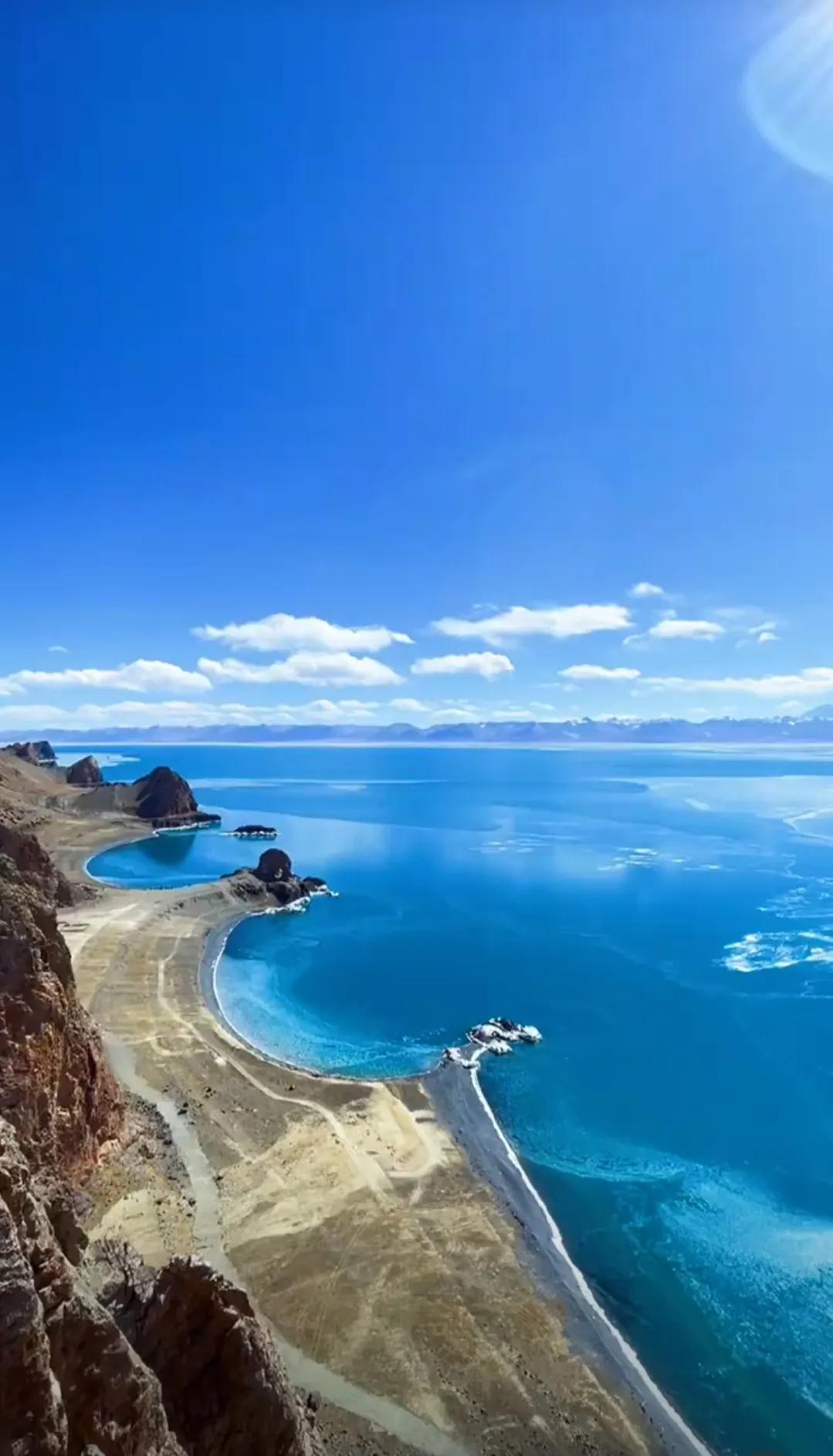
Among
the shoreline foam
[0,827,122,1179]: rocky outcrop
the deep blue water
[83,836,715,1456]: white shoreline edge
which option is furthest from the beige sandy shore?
the deep blue water

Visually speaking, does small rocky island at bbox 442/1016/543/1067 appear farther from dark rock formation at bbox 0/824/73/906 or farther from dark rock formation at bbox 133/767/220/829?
dark rock formation at bbox 133/767/220/829

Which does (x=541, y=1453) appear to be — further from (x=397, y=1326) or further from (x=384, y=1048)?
(x=384, y=1048)

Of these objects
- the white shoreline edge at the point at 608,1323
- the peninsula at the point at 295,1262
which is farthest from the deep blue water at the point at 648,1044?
the peninsula at the point at 295,1262

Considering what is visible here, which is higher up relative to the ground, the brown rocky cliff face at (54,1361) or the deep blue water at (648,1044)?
the brown rocky cliff face at (54,1361)

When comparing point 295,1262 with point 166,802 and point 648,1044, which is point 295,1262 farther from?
point 166,802

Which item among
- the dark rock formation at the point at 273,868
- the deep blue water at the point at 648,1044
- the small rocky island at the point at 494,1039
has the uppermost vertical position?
the dark rock formation at the point at 273,868

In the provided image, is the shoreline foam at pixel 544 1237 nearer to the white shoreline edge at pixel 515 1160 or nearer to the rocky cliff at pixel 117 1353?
the white shoreline edge at pixel 515 1160
